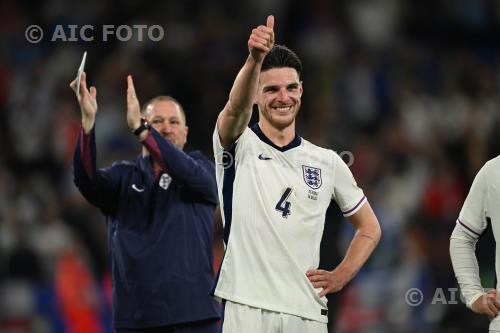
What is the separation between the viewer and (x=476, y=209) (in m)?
4.99

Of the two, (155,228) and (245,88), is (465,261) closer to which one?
(245,88)

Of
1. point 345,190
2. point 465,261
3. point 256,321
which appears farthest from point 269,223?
point 465,261

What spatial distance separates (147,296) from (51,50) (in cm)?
637

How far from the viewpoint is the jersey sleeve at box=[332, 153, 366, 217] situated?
200 inches

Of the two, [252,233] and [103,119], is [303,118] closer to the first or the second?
[103,119]

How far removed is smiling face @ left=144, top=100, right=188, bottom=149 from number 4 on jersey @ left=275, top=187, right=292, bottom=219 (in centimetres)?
172

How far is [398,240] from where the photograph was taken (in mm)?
9391

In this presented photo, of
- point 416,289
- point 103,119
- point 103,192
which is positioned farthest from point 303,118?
point 103,192

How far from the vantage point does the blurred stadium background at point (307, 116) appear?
364 inches

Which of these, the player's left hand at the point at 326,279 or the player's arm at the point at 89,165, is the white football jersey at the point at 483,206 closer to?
the player's left hand at the point at 326,279

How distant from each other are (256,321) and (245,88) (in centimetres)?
104
